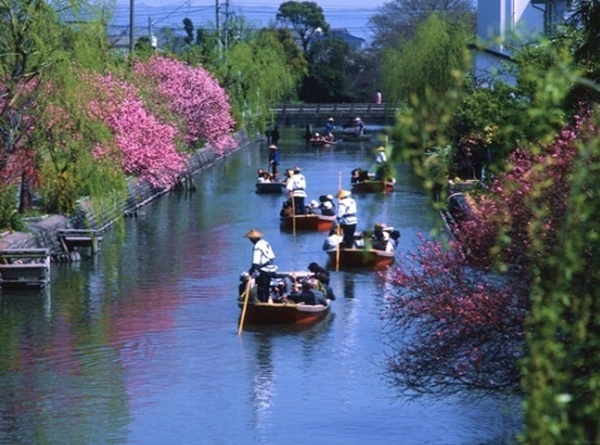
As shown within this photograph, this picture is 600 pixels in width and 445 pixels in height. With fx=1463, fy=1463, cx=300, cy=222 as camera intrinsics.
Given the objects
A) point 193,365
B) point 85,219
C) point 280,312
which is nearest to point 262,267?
point 280,312

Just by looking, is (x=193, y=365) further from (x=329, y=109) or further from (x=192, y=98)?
(x=329, y=109)

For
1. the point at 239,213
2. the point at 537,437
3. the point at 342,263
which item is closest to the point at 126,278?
the point at 342,263

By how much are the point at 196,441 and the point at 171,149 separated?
29.2 m

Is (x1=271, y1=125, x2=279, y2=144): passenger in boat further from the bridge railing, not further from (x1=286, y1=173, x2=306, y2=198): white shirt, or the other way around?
(x1=286, y1=173, x2=306, y2=198): white shirt

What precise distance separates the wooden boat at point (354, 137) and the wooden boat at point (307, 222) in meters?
43.3

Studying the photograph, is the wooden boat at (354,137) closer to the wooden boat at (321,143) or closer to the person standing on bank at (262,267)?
the wooden boat at (321,143)

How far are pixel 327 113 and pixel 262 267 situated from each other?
73.4m

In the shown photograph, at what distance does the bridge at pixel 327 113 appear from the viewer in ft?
326

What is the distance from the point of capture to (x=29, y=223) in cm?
3547

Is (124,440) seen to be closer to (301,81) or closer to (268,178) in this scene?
(268,178)

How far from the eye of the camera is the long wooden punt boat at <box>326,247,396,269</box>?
113 ft

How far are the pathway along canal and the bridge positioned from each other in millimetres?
59718

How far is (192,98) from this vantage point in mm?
62125

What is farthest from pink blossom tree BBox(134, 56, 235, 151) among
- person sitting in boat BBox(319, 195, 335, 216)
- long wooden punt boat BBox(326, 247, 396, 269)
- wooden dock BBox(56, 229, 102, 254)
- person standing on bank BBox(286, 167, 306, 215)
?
long wooden punt boat BBox(326, 247, 396, 269)
